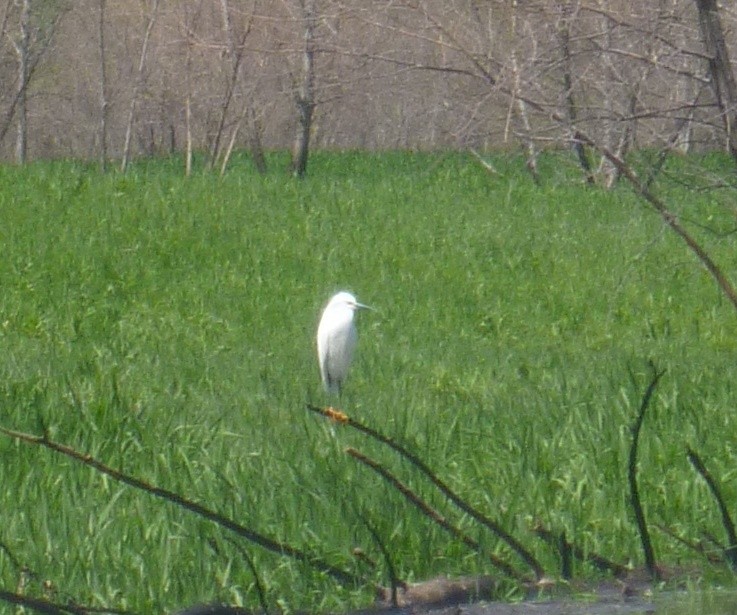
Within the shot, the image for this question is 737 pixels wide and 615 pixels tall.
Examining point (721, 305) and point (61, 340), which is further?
point (721, 305)

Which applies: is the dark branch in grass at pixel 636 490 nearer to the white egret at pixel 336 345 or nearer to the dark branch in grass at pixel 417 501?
the dark branch in grass at pixel 417 501

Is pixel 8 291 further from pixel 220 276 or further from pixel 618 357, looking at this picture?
pixel 618 357

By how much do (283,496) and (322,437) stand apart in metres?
0.89

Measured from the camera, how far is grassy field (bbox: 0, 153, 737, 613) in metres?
4.38

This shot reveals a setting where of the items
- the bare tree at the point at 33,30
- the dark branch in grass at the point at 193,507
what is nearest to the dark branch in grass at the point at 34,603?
the dark branch in grass at the point at 193,507

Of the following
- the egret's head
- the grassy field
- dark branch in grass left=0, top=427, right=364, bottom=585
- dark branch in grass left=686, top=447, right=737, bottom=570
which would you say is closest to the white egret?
the egret's head

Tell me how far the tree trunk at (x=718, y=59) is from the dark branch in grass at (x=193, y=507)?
2.63 m

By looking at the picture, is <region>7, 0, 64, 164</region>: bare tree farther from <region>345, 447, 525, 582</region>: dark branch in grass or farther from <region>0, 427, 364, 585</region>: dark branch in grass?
<region>345, 447, 525, 582</region>: dark branch in grass

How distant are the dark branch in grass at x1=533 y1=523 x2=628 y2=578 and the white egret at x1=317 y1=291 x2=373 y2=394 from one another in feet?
13.8

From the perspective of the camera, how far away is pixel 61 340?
11.1 m

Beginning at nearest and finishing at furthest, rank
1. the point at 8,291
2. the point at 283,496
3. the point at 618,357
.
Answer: the point at 283,496 → the point at 618,357 → the point at 8,291

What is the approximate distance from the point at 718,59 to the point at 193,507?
3.66 meters

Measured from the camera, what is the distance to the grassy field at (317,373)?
4.38 metres

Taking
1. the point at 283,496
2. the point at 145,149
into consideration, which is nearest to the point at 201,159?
the point at 145,149
